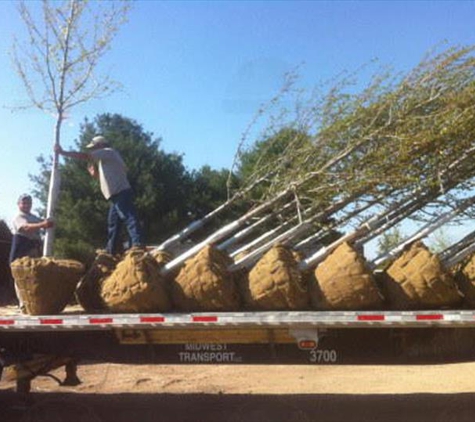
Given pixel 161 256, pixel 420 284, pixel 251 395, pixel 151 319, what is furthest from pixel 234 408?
pixel 420 284

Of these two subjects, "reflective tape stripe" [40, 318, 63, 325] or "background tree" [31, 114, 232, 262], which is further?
"background tree" [31, 114, 232, 262]

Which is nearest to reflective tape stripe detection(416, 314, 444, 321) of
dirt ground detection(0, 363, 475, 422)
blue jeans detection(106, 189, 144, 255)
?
dirt ground detection(0, 363, 475, 422)

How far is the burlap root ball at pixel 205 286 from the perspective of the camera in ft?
18.0

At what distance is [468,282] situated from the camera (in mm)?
5363

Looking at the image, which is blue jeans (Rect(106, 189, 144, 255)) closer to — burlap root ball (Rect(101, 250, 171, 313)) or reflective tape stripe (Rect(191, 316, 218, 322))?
burlap root ball (Rect(101, 250, 171, 313))

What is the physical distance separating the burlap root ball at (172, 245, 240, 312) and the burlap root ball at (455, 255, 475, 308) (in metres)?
1.88

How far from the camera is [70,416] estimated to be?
6.59 m

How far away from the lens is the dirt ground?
22.2ft

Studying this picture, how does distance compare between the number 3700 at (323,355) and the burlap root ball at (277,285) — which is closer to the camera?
the burlap root ball at (277,285)

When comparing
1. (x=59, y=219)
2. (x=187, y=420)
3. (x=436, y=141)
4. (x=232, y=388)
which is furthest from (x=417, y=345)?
(x=59, y=219)

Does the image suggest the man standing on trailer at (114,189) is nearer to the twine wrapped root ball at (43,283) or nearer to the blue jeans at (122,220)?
the blue jeans at (122,220)

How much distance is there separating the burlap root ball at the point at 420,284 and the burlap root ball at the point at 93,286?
252 cm

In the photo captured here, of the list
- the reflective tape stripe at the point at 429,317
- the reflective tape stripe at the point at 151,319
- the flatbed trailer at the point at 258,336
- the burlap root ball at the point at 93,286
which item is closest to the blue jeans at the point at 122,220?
the burlap root ball at the point at 93,286

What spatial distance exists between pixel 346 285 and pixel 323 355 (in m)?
0.77
